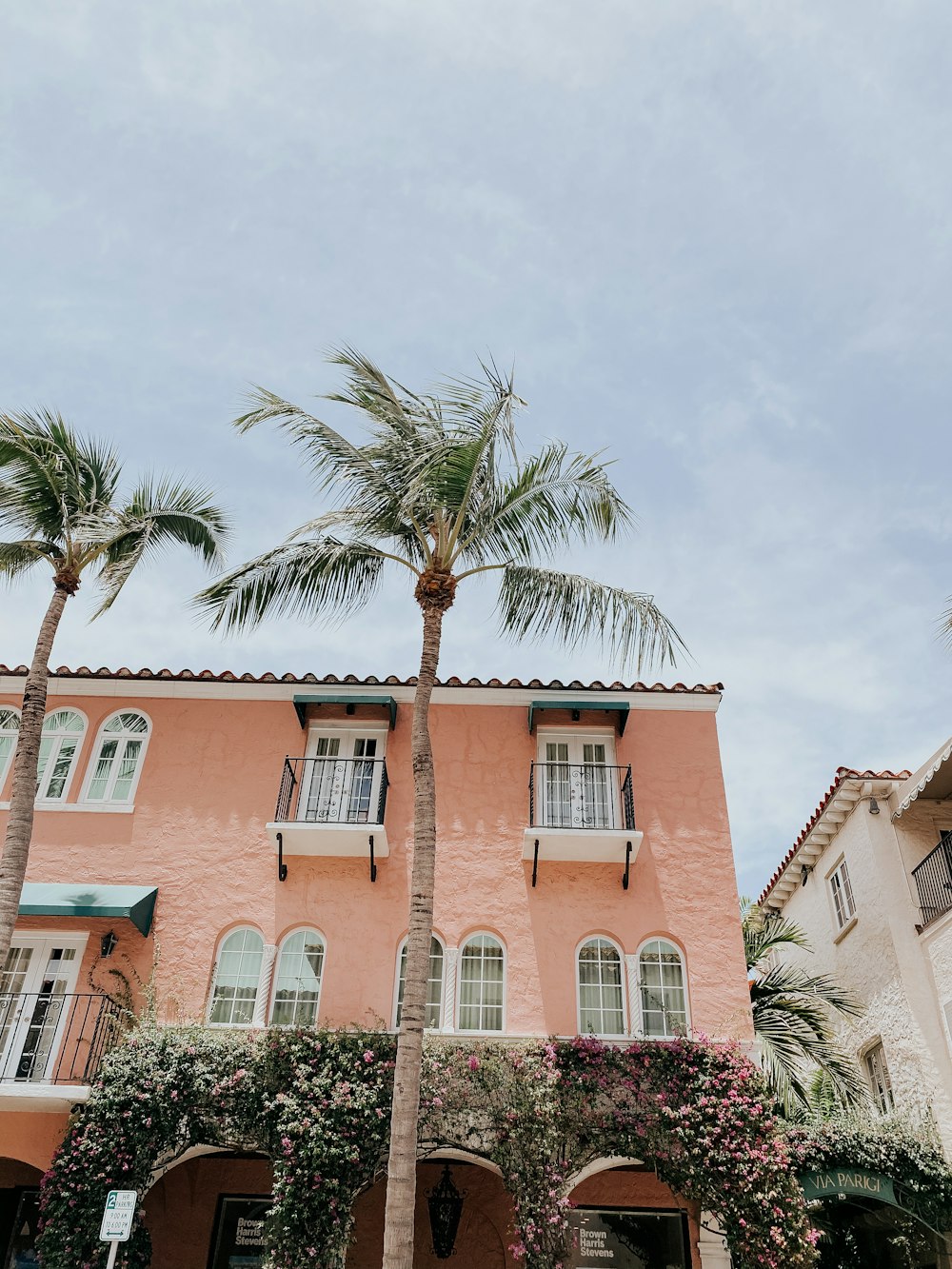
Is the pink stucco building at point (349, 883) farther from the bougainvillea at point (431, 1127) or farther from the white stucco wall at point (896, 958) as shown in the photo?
the white stucco wall at point (896, 958)

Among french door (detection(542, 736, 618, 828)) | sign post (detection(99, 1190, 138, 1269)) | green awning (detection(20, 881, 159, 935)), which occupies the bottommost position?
sign post (detection(99, 1190, 138, 1269))

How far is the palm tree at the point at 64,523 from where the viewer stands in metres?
13.9

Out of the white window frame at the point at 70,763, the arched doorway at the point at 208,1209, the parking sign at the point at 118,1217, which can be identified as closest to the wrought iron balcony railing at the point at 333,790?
the white window frame at the point at 70,763

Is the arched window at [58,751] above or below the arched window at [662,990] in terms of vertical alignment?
above

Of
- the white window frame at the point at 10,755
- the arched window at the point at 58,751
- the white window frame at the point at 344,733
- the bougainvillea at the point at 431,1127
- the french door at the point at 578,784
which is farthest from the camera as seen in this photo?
the white window frame at the point at 344,733

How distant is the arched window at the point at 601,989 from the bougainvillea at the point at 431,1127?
118 centimetres

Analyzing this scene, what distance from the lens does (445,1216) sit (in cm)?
1475

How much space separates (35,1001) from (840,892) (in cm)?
1514

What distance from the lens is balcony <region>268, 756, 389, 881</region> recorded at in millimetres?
15500

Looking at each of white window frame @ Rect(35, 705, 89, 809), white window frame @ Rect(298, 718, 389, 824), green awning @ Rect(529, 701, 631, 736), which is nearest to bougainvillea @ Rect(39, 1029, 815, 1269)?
white window frame @ Rect(35, 705, 89, 809)

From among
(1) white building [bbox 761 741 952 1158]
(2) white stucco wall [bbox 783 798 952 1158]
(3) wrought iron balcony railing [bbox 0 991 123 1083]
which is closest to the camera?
(3) wrought iron balcony railing [bbox 0 991 123 1083]

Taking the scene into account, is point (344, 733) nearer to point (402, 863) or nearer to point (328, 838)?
point (328, 838)

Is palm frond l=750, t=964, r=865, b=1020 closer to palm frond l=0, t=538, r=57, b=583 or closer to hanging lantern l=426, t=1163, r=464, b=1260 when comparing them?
hanging lantern l=426, t=1163, r=464, b=1260

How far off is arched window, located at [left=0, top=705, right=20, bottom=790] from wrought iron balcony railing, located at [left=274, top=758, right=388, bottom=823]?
4.81 metres
